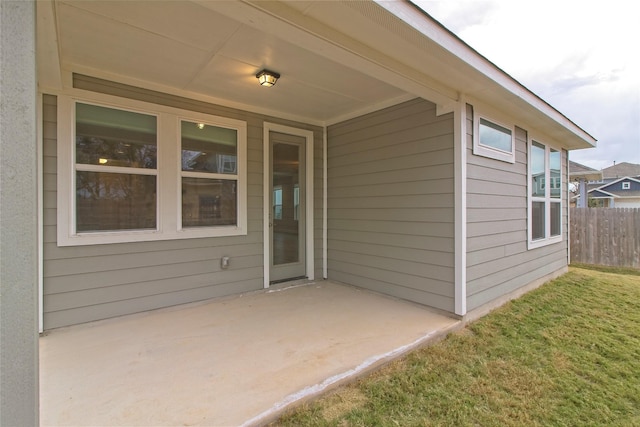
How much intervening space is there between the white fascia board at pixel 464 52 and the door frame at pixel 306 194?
7.37ft

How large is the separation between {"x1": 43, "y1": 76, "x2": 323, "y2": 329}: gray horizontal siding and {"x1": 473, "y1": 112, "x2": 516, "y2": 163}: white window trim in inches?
101

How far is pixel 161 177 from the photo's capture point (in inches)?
130

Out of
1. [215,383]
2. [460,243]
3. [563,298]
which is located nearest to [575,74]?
[563,298]

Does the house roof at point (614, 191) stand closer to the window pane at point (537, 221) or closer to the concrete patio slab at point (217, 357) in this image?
the window pane at point (537, 221)

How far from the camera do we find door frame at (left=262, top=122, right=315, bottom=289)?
4098mm

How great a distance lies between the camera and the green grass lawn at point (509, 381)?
5.93 ft

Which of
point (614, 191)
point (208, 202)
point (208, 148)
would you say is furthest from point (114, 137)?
point (614, 191)

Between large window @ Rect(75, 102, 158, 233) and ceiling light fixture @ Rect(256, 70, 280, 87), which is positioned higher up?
ceiling light fixture @ Rect(256, 70, 280, 87)

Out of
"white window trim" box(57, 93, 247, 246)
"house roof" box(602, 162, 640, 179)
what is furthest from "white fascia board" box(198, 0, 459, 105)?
"house roof" box(602, 162, 640, 179)

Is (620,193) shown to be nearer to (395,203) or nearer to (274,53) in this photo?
(395,203)

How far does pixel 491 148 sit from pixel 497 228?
1.00 metres

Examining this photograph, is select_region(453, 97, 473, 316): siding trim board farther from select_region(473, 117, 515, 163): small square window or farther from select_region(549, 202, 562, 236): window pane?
select_region(549, 202, 562, 236): window pane

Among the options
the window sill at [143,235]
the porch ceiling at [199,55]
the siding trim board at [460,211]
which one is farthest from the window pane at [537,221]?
the window sill at [143,235]

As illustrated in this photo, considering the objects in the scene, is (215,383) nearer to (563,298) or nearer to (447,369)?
(447,369)
